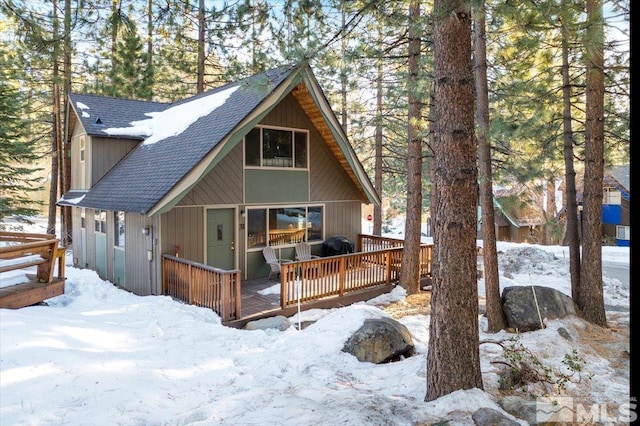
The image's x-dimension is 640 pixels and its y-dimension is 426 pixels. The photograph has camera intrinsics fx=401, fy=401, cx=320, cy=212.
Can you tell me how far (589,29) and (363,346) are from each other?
4.54 metres

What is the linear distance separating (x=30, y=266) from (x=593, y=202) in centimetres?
1048

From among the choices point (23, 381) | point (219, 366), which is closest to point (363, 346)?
point (219, 366)

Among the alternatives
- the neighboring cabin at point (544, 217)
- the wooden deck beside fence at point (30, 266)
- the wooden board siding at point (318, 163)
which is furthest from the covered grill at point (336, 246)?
the neighboring cabin at point (544, 217)

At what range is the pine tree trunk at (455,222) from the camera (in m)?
3.90

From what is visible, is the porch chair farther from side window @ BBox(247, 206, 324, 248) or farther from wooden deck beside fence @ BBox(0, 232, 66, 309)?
wooden deck beside fence @ BBox(0, 232, 66, 309)

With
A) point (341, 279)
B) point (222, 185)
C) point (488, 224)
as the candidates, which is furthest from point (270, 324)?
point (488, 224)

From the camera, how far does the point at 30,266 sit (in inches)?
282

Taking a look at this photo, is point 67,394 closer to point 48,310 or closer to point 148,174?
point 48,310

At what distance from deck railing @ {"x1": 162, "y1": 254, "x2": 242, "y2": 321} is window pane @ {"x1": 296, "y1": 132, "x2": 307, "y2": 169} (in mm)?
4514

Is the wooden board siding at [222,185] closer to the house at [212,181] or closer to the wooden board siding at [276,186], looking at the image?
the house at [212,181]

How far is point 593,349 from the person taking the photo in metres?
6.22

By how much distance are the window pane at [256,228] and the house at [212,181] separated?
0.09 feet

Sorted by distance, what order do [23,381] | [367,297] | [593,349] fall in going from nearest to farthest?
1. [23,381]
2. [593,349]
3. [367,297]

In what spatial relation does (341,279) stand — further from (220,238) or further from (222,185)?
(222,185)
